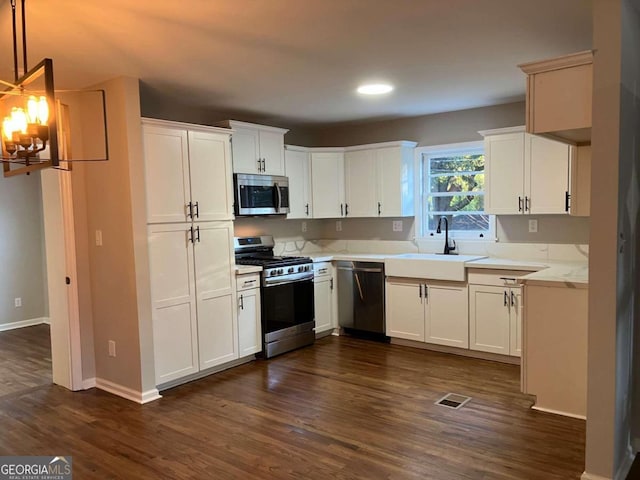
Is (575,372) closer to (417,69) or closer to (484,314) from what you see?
(484,314)

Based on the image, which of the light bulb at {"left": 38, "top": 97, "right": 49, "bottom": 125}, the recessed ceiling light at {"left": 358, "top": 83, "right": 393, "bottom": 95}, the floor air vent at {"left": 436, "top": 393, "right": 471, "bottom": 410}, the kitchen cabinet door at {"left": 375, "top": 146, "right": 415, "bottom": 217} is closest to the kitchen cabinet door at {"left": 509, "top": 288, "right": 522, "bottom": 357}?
the floor air vent at {"left": 436, "top": 393, "right": 471, "bottom": 410}

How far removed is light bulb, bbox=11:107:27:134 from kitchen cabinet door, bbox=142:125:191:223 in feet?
5.51

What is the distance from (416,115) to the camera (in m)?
5.34

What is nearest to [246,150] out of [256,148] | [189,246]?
[256,148]

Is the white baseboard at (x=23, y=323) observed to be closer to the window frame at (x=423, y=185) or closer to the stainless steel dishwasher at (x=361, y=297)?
the stainless steel dishwasher at (x=361, y=297)

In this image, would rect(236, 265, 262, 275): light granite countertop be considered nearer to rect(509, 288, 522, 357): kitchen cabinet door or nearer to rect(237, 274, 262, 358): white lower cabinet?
rect(237, 274, 262, 358): white lower cabinet

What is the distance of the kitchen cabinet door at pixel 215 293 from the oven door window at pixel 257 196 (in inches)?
16.3

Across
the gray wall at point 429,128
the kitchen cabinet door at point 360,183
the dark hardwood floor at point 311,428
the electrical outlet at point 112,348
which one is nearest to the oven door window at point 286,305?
the dark hardwood floor at point 311,428

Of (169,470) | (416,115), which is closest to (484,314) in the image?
(416,115)

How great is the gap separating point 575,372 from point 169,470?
8.40 feet

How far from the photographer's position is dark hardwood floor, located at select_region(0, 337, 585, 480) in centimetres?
269

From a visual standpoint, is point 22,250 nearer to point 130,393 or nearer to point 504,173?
point 130,393

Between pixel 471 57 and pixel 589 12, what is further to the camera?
pixel 471 57

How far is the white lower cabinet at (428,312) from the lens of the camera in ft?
15.2
